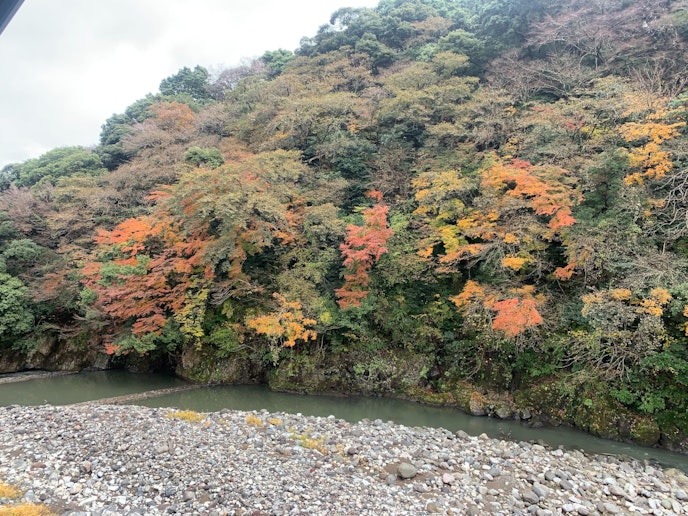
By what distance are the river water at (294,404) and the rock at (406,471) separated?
3.85 m

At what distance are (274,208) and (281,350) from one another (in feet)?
16.9

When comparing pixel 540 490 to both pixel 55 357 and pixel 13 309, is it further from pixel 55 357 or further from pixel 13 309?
pixel 13 309

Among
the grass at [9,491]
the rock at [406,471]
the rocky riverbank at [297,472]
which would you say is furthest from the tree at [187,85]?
the rock at [406,471]

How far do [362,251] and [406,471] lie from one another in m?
7.15

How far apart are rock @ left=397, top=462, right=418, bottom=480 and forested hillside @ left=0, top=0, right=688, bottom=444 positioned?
16.7 ft

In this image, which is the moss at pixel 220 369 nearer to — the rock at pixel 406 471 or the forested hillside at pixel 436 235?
the forested hillside at pixel 436 235

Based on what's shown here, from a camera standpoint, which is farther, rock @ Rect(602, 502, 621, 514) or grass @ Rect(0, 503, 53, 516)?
rock @ Rect(602, 502, 621, 514)

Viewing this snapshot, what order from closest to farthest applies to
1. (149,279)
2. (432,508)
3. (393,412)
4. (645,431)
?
(432,508) → (645,431) → (393,412) → (149,279)

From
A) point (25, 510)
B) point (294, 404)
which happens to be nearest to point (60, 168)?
point (294, 404)

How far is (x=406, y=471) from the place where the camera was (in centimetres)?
681

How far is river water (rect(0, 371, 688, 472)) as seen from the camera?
9.40 metres

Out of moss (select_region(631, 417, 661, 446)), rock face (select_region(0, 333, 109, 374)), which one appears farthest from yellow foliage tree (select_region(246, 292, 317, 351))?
moss (select_region(631, 417, 661, 446))

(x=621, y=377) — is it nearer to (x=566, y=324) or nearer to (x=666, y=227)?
(x=566, y=324)

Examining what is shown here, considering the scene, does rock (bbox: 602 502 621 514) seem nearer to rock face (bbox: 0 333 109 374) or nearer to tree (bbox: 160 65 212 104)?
Result: rock face (bbox: 0 333 109 374)
